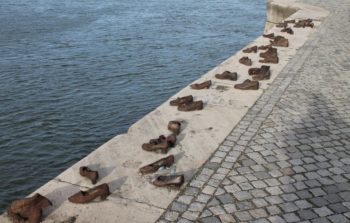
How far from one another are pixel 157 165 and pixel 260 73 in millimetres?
4898

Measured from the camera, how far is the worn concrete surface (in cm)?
530

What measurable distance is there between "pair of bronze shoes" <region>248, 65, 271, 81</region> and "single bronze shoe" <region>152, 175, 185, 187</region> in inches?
188

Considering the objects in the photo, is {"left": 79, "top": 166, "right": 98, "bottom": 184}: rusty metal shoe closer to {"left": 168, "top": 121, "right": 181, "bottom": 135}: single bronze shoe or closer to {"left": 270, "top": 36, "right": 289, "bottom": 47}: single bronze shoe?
{"left": 168, "top": 121, "right": 181, "bottom": 135}: single bronze shoe

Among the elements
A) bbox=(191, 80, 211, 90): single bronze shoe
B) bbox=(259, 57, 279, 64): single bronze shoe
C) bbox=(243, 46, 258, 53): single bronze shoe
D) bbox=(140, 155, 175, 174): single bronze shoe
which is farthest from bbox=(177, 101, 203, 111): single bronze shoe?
bbox=(243, 46, 258, 53): single bronze shoe

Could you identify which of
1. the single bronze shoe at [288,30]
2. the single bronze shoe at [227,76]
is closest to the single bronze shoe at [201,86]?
the single bronze shoe at [227,76]

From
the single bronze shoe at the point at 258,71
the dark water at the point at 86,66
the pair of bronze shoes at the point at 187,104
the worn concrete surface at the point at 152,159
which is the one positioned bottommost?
the dark water at the point at 86,66

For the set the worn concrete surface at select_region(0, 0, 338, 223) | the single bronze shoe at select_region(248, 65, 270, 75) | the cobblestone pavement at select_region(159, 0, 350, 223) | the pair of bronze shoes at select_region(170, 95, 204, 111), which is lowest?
the cobblestone pavement at select_region(159, 0, 350, 223)

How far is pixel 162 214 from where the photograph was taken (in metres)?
5.27

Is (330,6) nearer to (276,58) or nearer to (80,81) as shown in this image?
(276,58)

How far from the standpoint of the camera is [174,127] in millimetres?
7305

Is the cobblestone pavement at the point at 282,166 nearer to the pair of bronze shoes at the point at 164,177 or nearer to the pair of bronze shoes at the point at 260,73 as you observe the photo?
the pair of bronze shoes at the point at 164,177

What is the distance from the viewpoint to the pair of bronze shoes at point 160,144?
21.8 feet

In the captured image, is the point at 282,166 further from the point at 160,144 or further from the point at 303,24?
the point at 303,24

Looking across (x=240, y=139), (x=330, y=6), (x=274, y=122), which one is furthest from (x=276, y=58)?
(x=330, y=6)
